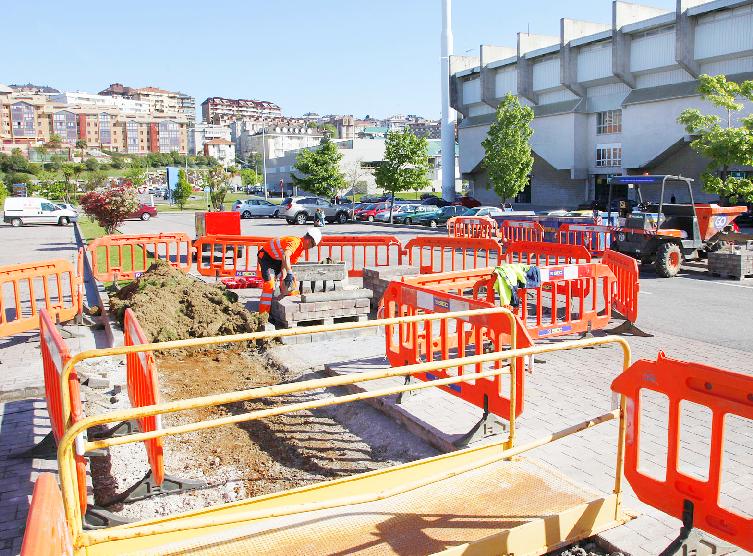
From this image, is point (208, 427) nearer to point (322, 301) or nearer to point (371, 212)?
point (322, 301)

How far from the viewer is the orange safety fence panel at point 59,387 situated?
4016 mm

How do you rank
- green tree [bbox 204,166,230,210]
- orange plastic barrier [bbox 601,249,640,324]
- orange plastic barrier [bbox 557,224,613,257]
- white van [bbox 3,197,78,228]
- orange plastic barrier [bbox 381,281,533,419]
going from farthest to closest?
green tree [bbox 204,166,230,210] → white van [bbox 3,197,78,228] → orange plastic barrier [bbox 557,224,613,257] → orange plastic barrier [bbox 601,249,640,324] → orange plastic barrier [bbox 381,281,533,419]

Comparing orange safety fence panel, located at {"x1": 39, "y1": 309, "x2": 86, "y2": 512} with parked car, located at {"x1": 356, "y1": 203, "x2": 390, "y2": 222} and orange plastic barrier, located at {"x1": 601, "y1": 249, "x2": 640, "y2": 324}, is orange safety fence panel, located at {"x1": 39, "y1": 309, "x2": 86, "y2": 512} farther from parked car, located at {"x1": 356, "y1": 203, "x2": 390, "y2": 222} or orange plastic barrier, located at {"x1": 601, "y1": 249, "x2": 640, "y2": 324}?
parked car, located at {"x1": 356, "y1": 203, "x2": 390, "y2": 222}

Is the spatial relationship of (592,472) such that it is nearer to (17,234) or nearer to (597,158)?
(17,234)

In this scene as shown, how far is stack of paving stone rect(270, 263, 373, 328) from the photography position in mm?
10273

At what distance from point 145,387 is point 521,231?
1982 centimetres

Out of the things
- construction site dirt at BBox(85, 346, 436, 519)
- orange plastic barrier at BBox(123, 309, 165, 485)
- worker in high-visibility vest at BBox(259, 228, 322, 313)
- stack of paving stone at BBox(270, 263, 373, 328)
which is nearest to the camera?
orange plastic barrier at BBox(123, 309, 165, 485)

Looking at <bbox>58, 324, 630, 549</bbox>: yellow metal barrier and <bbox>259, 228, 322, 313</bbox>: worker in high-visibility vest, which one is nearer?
<bbox>58, 324, 630, 549</bbox>: yellow metal barrier

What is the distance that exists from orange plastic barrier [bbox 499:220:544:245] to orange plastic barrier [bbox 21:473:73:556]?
19.3 m

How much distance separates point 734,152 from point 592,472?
2196 centimetres

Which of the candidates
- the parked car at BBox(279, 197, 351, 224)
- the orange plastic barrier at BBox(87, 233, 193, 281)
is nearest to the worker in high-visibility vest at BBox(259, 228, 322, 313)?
the orange plastic barrier at BBox(87, 233, 193, 281)

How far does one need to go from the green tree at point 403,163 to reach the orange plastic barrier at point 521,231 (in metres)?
19.1

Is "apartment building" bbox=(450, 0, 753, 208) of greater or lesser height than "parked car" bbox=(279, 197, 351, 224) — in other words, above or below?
above

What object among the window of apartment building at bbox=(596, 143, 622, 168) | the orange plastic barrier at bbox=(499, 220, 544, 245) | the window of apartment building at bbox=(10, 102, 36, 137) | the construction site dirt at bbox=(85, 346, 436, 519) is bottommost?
the construction site dirt at bbox=(85, 346, 436, 519)
